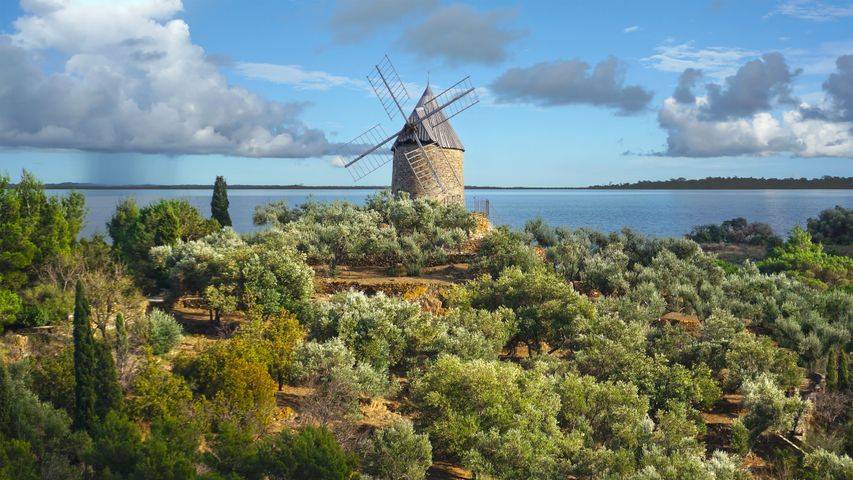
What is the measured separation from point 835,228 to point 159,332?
75565 mm

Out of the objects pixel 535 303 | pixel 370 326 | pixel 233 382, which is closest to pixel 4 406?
pixel 233 382

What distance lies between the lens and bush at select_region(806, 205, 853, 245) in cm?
7254

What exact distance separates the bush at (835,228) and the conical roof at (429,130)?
48.3m

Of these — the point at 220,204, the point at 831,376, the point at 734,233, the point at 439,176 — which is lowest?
the point at 831,376

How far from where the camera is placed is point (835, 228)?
243 feet

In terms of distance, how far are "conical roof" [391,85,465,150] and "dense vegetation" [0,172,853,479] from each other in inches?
443

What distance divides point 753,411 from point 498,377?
8.13 metres

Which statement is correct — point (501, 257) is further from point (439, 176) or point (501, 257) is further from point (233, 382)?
point (233, 382)

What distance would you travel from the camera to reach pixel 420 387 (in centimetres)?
1784

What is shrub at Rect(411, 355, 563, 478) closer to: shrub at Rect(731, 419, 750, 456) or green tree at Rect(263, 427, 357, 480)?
green tree at Rect(263, 427, 357, 480)

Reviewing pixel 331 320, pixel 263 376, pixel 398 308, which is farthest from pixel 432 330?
pixel 263 376

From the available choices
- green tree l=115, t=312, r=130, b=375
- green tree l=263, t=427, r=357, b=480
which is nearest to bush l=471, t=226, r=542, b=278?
green tree l=115, t=312, r=130, b=375

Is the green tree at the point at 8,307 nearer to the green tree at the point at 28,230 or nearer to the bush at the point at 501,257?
the green tree at the point at 28,230

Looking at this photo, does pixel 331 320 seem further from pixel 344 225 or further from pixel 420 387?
pixel 344 225
